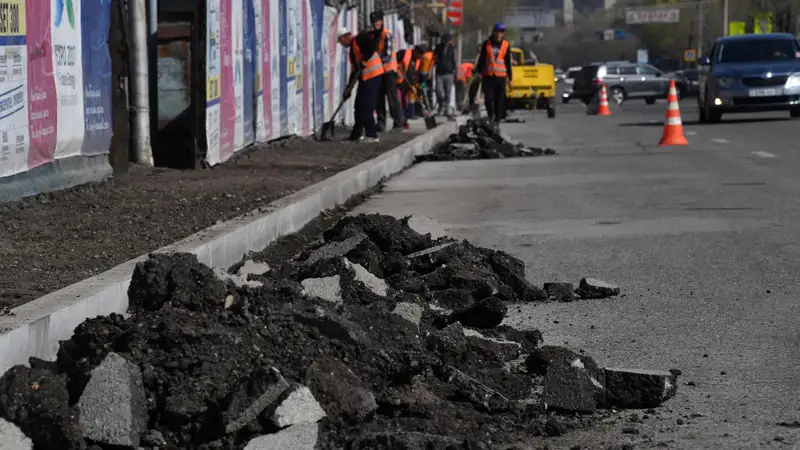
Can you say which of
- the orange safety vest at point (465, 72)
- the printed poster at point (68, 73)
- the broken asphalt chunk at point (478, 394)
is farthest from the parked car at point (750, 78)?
the broken asphalt chunk at point (478, 394)

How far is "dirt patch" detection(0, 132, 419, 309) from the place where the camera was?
6.79 meters


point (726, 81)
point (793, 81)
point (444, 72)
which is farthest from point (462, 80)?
point (793, 81)

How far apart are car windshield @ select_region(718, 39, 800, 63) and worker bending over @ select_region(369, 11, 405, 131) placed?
305 inches

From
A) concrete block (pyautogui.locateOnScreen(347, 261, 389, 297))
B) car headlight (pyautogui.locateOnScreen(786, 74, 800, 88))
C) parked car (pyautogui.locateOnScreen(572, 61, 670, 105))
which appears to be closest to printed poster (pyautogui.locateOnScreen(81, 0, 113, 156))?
concrete block (pyautogui.locateOnScreen(347, 261, 389, 297))

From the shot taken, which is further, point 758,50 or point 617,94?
point 617,94

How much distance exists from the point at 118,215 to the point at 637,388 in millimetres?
5039

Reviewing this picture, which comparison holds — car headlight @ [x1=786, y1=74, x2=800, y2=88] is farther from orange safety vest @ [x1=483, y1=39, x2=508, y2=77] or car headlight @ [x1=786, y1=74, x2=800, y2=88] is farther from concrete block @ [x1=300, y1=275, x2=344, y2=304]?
concrete block @ [x1=300, y1=275, x2=344, y2=304]

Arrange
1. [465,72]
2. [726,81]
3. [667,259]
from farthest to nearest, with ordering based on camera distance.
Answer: [465,72] < [726,81] < [667,259]

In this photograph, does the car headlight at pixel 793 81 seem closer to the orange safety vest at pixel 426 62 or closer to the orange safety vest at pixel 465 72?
the orange safety vest at pixel 426 62

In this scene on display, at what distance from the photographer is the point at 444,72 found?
33125 mm

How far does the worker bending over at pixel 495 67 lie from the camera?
23734mm

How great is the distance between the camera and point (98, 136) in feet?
37.4

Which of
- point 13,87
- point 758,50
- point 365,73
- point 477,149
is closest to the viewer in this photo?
point 13,87

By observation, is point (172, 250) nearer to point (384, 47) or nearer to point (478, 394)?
point (478, 394)
